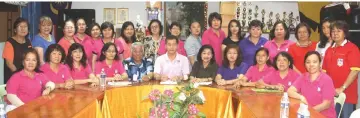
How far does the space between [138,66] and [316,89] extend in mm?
1834

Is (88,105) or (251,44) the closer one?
(88,105)

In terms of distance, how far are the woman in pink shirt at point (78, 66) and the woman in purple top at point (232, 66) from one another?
3.98 feet

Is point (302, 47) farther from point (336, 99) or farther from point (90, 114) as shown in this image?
point (90, 114)

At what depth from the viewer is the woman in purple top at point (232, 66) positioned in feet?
13.1

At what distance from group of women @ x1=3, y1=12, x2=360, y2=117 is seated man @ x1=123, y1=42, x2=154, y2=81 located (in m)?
0.11

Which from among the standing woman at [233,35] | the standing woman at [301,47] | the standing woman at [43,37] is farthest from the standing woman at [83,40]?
the standing woman at [301,47]

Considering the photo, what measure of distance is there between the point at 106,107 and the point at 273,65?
1.54 meters

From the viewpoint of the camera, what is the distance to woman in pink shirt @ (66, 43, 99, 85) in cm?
389

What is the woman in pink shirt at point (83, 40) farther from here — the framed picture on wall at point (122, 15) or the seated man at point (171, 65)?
the framed picture on wall at point (122, 15)

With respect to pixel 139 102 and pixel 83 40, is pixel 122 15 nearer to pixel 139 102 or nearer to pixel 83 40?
pixel 83 40

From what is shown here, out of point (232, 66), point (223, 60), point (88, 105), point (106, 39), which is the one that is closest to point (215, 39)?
point (223, 60)

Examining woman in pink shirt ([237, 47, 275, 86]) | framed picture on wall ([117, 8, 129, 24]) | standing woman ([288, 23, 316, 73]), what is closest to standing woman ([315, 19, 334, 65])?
standing woman ([288, 23, 316, 73])

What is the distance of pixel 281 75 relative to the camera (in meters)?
3.63

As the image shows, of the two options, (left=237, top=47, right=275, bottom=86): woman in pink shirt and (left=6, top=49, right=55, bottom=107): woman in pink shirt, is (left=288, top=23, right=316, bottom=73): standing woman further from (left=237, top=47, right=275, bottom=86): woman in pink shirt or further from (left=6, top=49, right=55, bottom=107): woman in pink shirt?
(left=6, top=49, right=55, bottom=107): woman in pink shirt
